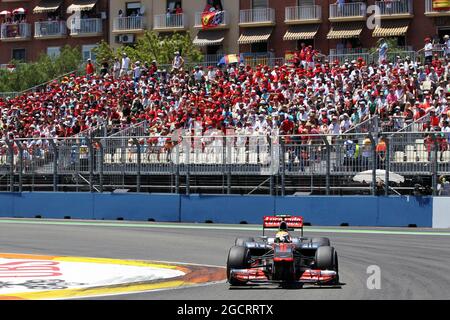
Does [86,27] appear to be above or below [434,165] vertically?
above

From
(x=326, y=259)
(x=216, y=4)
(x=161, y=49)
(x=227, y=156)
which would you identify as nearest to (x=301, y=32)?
(x=216, y=4)

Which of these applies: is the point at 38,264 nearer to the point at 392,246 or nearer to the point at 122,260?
the point at 122,260

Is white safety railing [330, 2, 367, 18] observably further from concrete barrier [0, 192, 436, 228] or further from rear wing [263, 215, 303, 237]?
rear wing [263, 215, 303, 237]

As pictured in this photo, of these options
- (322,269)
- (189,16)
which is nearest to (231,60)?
(189,16)

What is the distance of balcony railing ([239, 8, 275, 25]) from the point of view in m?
54.9

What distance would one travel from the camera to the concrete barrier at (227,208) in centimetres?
2592

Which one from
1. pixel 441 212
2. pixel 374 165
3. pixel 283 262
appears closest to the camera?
pixel 283 262

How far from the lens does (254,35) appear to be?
54.9 m

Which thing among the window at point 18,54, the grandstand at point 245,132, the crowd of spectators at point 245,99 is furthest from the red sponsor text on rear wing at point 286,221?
the window at point 18,54

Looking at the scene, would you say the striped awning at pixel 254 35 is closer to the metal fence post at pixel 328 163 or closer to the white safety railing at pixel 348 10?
the white safety railing at pixel 348 10

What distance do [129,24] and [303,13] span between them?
430 inches

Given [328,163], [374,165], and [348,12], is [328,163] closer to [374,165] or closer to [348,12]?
[374,165]

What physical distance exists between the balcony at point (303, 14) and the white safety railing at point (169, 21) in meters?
6.20
